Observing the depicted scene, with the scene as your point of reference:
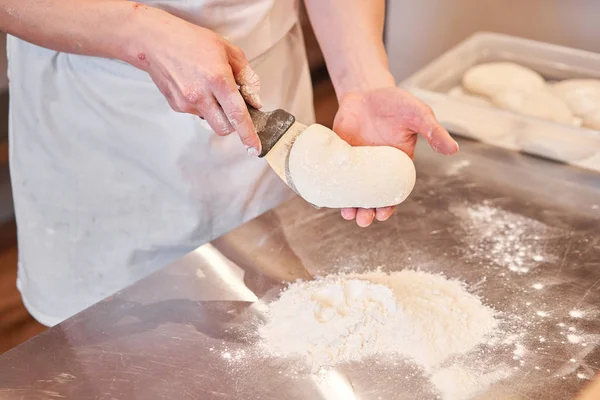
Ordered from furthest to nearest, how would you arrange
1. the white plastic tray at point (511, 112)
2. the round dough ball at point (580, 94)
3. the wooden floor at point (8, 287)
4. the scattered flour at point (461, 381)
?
1. the wooden floor at point (8, 287)
2. the round dough ball at point (580, 94)
3. the white plastic tray at point (511, 112)
4. the scattered flour at point (461, 381)

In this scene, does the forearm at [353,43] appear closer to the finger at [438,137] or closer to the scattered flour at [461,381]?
the finger at [438,137]

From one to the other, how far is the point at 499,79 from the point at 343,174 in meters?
0.66

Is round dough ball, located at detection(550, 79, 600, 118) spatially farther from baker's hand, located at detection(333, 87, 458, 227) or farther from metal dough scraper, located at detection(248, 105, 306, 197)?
metal dough scraper, located at detection(248, 105, 306, 197)

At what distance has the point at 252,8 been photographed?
1.07m

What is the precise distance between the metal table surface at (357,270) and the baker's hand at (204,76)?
0.78ft

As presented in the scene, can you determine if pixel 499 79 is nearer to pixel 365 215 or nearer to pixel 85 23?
pixel 365 215

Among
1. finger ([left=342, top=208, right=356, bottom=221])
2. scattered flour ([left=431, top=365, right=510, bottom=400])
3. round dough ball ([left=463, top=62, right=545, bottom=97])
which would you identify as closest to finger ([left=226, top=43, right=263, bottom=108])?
finger ([left=342, top=208, right=356, bottom=221])

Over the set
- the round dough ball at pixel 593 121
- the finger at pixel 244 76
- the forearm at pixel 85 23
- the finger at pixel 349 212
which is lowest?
the round dough ball at pixel 593 121

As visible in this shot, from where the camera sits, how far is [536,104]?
52.4 inches

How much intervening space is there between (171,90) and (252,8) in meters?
0.29

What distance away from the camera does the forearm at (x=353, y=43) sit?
3.53 feet

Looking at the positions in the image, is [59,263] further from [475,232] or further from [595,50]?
[595,50]

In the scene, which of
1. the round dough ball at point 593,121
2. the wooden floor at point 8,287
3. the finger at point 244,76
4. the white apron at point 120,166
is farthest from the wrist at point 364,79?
the wooden floor at point 8,287

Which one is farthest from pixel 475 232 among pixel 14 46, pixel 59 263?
pixel 14 46
